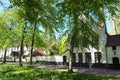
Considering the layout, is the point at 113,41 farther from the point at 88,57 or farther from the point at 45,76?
the point at 45,76

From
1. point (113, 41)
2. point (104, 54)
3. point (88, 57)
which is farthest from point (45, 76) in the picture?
point (88, 57)

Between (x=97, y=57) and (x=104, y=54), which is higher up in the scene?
(x=104, y=54)

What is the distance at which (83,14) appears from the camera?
29.9 m

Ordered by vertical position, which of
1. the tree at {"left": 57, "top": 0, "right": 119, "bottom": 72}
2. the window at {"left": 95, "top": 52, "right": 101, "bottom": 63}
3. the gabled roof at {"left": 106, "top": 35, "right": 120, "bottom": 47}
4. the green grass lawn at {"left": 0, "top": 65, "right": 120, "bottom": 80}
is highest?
the tree at {"left": 57, "top": 0, "right": 119, "bottom": 72}

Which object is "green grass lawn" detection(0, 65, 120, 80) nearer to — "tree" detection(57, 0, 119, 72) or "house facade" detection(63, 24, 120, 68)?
"tree" detection(57, 0, 119, 72)

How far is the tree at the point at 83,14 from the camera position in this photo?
26234 mm

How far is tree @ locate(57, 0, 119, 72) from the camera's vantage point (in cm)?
2623

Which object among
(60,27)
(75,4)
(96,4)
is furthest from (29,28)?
(96,4)

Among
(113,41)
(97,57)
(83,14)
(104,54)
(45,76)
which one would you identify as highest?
(83,14)

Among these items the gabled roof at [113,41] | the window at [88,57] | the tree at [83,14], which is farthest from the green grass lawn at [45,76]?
the window at [88,57]

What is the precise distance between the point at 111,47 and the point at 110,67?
3.41 meters

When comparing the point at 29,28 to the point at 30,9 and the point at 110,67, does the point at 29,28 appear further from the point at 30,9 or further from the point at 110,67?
the point at 30,9

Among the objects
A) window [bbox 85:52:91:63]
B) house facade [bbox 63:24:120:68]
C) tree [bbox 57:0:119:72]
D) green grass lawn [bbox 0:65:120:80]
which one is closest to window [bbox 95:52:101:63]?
house facade [bbox 63:24:120:68]

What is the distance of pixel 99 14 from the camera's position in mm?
28109
